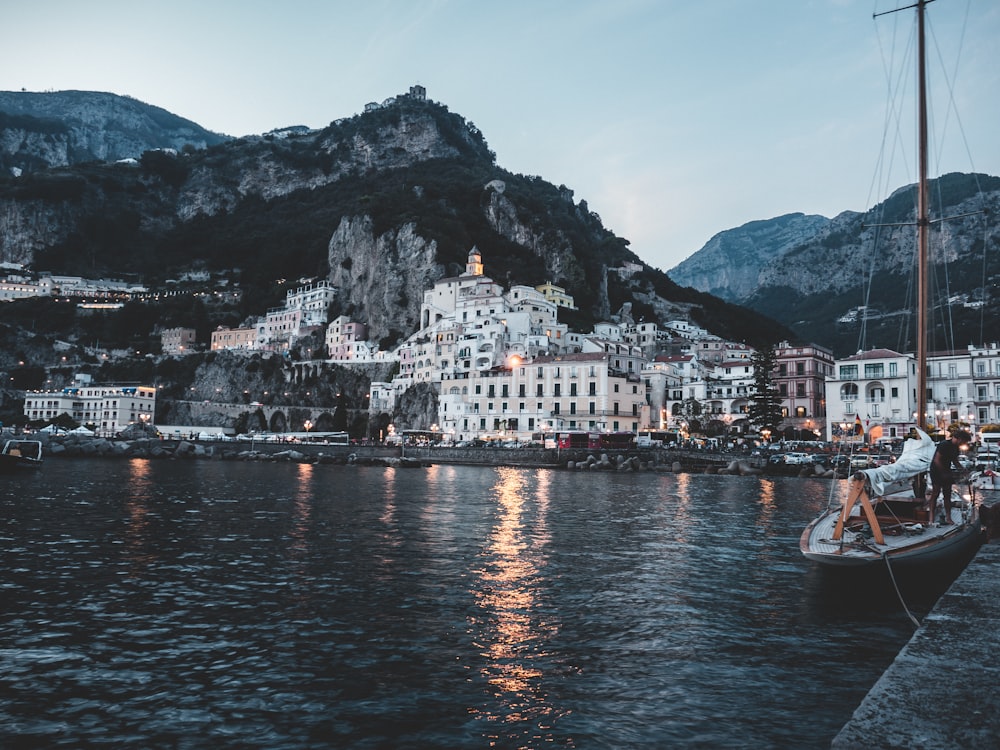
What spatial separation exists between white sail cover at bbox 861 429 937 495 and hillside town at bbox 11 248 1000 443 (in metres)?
59.3

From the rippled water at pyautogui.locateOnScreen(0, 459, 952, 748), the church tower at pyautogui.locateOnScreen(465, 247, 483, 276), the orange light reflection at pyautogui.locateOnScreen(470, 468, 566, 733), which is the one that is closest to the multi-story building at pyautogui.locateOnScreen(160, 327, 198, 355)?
the church tower at pyautogui.locateOnScreen(465, 247, 483, 276)

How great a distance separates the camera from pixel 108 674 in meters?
9.00

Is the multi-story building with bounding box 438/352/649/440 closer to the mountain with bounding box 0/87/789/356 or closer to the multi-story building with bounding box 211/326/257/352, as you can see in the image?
the mountain with bounding box 0/87/789/356

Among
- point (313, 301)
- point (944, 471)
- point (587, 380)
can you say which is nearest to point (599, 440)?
point (587, 380)

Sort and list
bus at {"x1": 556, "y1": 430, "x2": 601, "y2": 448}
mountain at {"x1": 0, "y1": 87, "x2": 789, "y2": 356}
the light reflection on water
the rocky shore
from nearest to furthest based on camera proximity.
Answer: the light reflection on water → the rocky shore → bus at {"x1": 556, "y1": 430, "x2": 601, "y2": 448} → mountain at {"x1": 0, "y1": 87, "x2": 789, "y2": 356}

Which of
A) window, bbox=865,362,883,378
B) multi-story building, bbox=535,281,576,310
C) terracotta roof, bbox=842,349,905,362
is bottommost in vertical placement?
window, bbox=865,362,883,378

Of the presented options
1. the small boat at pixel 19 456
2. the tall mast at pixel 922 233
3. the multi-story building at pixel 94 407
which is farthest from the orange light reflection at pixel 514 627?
the multi-story building at pixel 94 407

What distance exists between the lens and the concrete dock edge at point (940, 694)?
4371 millimetres

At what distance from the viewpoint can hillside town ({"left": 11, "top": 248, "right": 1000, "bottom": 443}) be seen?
7312 centimetres

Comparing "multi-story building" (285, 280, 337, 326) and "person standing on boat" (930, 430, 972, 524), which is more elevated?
"multi-story building" (285, 280, 337, 326)

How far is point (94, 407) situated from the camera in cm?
11494

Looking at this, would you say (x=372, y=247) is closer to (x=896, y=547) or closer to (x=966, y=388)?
(x=966, y=388)

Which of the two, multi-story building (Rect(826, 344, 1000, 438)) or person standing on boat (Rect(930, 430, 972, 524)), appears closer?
person standing on boat (Rect(930, 430, 972, 524))

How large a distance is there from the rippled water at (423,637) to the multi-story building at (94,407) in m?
102
